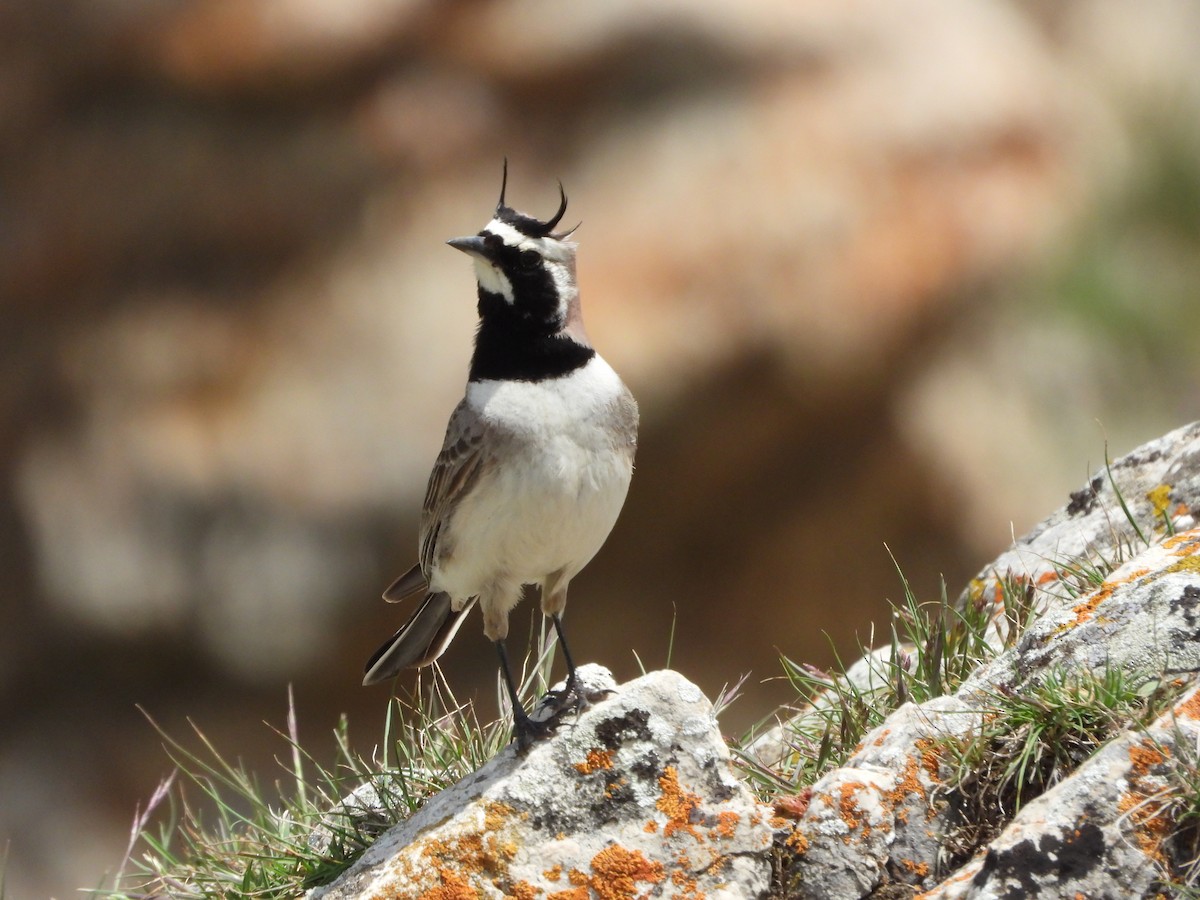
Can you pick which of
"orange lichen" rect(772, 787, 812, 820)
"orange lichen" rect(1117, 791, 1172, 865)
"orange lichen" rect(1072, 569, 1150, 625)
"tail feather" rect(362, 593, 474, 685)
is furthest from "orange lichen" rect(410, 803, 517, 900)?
"orange lichen" rect(1072, 569, 1150, 625)

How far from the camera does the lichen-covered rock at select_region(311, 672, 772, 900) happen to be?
398 cm

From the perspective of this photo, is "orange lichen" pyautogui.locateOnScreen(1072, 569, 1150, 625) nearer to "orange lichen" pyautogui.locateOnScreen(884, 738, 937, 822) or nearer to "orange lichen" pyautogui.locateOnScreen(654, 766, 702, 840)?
"orange lichen" pyautogui.locateOnScreen(884, 738, 937, 822)

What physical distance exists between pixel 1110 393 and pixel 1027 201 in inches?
76.0

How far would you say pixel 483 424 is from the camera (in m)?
4.84

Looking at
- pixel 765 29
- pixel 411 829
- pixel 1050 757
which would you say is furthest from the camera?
pixel 765 29

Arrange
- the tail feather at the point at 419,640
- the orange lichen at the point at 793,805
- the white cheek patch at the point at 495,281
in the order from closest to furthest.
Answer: the orange lichen at the point at 793,805 < the white cheek patch at the point at 495,281 < the tail feather at the point at 419,640

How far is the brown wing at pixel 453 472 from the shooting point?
488cm

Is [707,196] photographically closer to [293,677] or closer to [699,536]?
[699,536]

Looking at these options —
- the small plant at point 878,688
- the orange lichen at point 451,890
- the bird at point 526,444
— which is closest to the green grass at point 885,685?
the small plant at point 878,688

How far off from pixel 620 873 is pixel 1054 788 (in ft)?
4.35

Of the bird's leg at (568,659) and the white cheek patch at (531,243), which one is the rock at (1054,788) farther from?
the white cheek patch at (531,243)

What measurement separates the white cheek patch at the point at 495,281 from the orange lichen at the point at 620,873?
82.5 inches

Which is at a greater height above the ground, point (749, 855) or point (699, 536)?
point (749, 855)

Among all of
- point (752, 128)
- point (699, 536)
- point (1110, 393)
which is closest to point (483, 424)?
point (699, 536)
